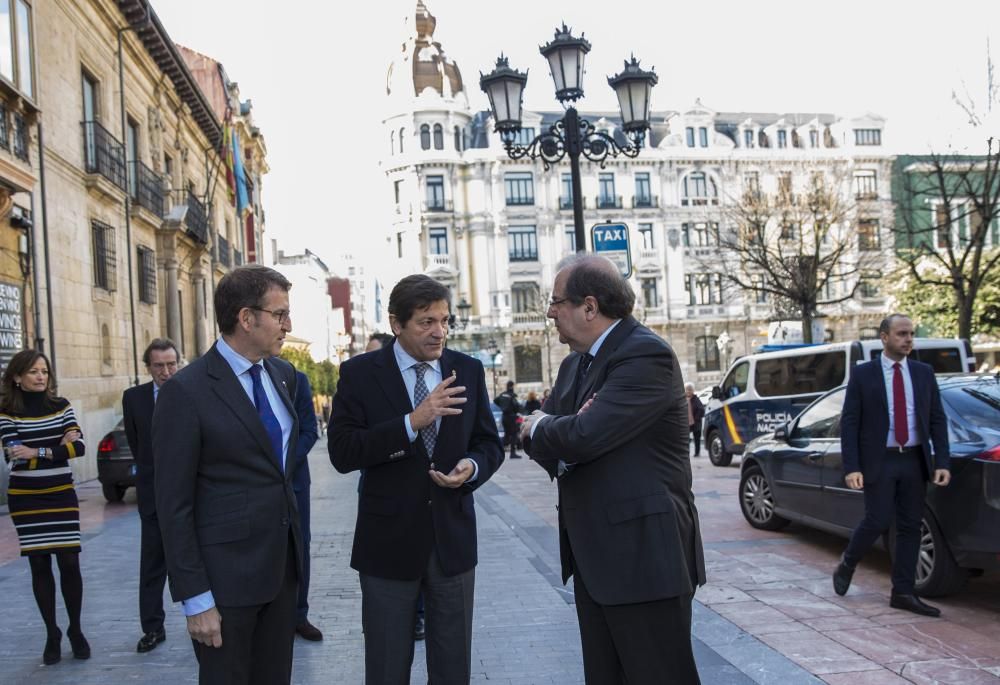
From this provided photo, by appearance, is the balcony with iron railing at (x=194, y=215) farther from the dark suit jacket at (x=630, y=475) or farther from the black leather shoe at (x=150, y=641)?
the dark suit jacket at (x=630, y=475)

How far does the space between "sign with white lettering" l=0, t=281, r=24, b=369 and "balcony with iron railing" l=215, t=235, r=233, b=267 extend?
17.8 meters

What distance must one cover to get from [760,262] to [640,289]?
96.2 ft

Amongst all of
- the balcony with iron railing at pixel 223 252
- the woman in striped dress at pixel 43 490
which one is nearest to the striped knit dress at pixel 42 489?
the woman in striped dress at pixel 43 490

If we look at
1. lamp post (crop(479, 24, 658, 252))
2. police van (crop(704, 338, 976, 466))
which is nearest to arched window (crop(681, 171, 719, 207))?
police van (crop(704, 338, 976, 466))

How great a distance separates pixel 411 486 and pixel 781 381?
14815mm

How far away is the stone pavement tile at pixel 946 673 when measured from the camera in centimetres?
446

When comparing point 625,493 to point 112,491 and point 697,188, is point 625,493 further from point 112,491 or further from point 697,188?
point 697,188

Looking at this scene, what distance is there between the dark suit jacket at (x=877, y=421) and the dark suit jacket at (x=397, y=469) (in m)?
3.25

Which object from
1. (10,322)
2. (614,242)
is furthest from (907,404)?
(10,322)

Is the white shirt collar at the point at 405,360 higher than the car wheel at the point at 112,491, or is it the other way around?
the white shirt collar at the point at 405,360

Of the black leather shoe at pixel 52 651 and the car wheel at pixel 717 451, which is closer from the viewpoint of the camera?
the black leather shoe at pixel 52 651

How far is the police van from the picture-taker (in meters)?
15.4

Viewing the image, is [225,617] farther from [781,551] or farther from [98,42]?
[98,42]

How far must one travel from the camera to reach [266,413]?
10.5 feet
